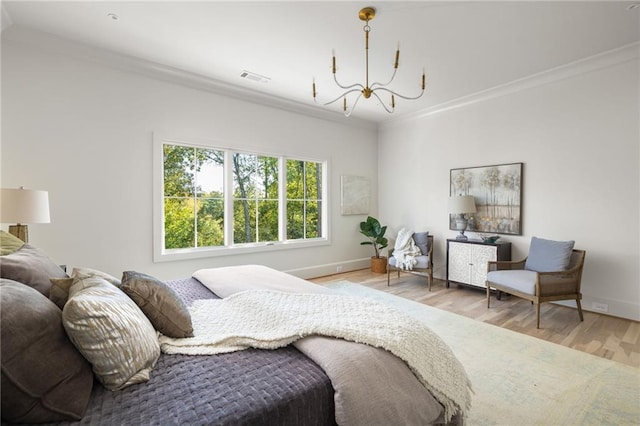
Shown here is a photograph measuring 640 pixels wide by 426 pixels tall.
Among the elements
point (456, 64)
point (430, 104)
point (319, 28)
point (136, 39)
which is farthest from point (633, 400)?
point (136, 39)

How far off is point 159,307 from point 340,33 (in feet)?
9.11

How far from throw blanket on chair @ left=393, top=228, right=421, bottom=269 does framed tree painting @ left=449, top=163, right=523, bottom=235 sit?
72 cm

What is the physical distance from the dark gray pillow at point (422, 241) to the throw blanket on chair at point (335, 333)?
338 centimetres

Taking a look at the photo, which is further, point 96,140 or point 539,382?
point 96,140

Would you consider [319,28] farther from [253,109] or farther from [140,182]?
[140,182]

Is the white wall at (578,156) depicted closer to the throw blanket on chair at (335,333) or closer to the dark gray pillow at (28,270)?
the throw blanket on chair at (335,333)

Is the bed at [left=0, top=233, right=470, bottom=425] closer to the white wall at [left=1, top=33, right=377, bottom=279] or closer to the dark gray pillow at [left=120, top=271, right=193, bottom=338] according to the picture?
the dark gray pillow at [left=120, top=271, right=193, bottom=338]

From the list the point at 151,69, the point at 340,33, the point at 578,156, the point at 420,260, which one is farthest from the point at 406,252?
the point at 151,69

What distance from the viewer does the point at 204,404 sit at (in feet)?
3.22

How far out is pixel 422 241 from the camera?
4930mm

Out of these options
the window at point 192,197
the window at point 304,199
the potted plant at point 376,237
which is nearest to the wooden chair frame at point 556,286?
the potted plant at point 376,237

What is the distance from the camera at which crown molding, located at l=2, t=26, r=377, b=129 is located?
9.54 ft

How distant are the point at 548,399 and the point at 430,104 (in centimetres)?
421

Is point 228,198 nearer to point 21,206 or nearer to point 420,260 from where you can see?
point 21,206
